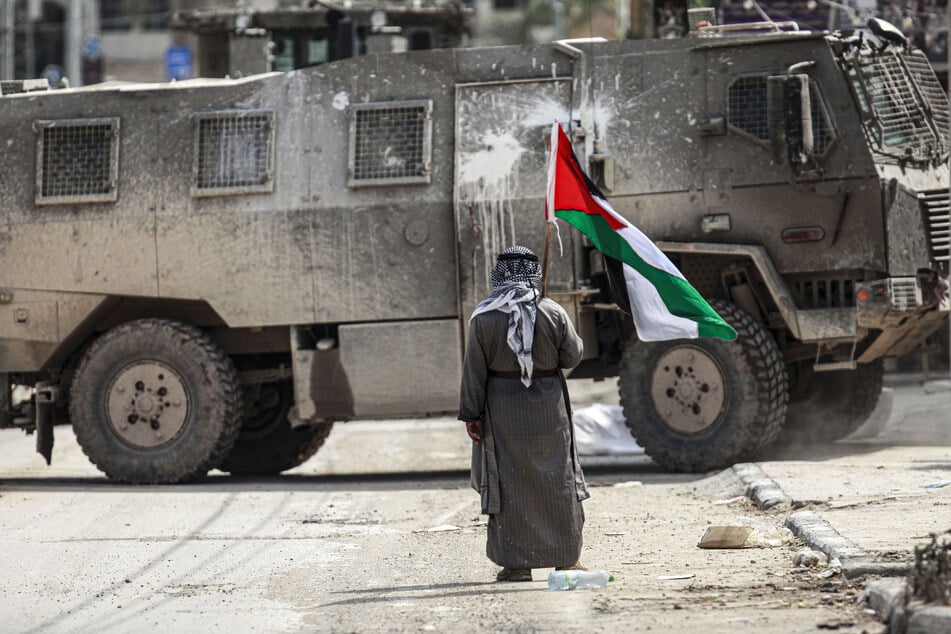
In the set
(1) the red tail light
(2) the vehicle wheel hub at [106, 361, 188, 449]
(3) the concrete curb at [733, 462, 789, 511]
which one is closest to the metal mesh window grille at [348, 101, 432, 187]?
(2) the vehicle wheel hub at [106, 361, 188, 449]

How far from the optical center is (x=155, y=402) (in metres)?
12.9

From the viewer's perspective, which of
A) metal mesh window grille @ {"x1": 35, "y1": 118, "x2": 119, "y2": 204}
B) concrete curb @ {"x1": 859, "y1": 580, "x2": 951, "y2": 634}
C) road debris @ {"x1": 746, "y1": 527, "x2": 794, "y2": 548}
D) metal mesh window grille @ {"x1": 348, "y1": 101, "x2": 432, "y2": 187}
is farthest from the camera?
metal mesh window grille @ {"x1": 35, "y1": 118, "x2": 119, "y2": 204}

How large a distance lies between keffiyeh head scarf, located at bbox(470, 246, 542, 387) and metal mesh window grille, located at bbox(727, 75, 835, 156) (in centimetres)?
460

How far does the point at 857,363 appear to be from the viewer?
13.0 m

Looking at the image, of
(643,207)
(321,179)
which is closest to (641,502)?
(643,207)

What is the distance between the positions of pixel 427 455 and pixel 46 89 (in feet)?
18.6

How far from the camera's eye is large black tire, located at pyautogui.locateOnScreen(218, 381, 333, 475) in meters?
13.9

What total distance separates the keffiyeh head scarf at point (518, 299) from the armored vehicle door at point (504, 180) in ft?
13.9

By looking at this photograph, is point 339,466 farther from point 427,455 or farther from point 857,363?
point 857,363

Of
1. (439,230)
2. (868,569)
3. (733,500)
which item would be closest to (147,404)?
(439,230)

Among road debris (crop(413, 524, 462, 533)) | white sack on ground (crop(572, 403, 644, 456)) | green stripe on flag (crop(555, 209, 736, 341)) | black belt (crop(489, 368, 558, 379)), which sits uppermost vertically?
green stripe on flag (crop(555, 209, 736, 341))

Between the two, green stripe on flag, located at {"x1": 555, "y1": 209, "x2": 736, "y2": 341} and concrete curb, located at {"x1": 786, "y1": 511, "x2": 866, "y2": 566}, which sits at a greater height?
green stripe on flag, located at {"x1": 555, "y1": 209, "x2": 736, "y2": 341}

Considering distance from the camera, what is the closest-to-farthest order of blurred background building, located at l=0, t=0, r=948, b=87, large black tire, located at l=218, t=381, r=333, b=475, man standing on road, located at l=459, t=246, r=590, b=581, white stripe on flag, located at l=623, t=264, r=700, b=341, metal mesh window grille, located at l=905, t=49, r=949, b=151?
1. man standing on road, located at l=459, t=246, r=590, b=581
2. white stripe on flag, located at l=623, t=264, r=700, b=341
3. metal mesh window grille, located at l=905, t=49, r=949, b=151
4. large black tire, located at l=218, t=381, r=333, b=475
5. blurred background building, located at l=0, t=0, r=948, b=87

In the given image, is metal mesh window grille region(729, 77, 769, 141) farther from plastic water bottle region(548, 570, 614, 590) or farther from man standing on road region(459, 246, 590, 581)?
plastic water bottle region(548, 570, 614, 590)
